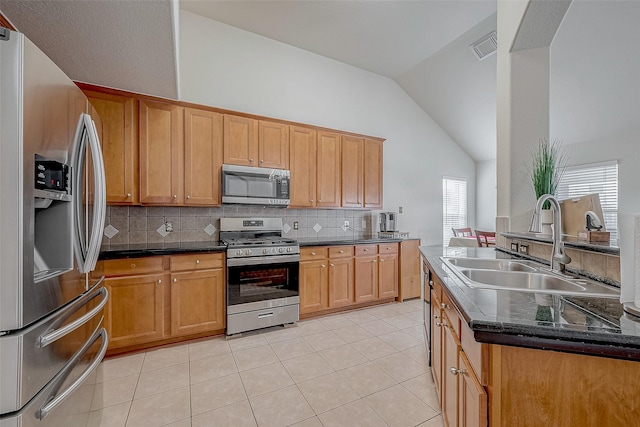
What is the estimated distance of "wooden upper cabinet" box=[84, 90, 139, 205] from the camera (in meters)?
2.60

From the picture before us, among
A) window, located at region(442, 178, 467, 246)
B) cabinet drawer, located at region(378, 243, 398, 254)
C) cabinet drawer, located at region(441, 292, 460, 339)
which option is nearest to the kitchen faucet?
cabinet drawer, located at region(441, 292, 460, 339)

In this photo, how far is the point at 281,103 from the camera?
3.89m

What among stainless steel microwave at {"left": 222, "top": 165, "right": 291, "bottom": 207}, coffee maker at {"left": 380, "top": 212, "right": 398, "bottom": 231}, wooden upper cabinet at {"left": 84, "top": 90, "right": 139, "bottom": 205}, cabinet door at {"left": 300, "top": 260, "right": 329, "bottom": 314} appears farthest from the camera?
coffee maker at {"left": 380, "top": 212, "right": 398, "bottom": 231}

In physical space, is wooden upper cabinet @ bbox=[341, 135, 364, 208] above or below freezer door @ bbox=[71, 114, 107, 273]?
above

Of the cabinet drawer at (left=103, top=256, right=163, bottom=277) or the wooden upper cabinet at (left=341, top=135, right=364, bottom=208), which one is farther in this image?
the wooden upper cabinet at (left=341, top=135, right=364, bottom=208)

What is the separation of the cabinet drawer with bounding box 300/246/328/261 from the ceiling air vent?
11.1 feet

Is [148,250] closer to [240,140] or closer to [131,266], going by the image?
[131,266]

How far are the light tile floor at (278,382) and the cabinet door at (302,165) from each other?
1.57m

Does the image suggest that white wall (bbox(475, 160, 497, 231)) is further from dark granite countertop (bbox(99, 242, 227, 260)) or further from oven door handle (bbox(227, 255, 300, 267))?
dark granite countertop (bbox(99, 242, 227, 260))

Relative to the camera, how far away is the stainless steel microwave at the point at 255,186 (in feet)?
10.2

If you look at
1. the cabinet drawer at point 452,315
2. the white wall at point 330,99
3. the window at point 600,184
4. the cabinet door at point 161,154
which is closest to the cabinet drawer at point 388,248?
the white wall at point 330,99

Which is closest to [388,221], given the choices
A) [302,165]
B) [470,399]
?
[302,165]

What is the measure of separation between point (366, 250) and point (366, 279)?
1.25 ft

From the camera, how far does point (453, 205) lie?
596 cm
